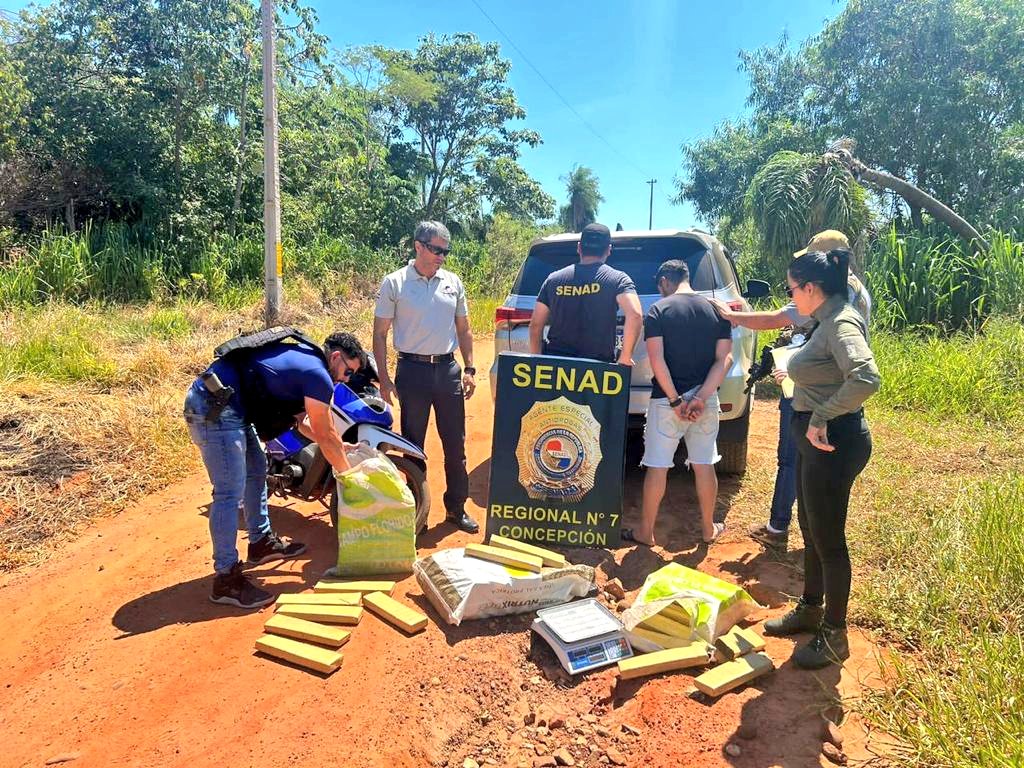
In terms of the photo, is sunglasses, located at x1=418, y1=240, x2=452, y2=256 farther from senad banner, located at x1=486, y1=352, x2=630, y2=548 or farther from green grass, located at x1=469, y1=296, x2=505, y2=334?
green grass, located at x1=469, y1=296, x2=505, y2=334

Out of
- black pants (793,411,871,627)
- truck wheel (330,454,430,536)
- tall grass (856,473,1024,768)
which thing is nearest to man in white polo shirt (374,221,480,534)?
truck wheel (330,454,430,536)

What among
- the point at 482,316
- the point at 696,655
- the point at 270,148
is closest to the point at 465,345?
the point at 696,655

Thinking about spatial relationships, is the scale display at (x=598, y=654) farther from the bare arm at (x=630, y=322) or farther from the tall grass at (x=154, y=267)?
the tall grass at (x=154, y=267)

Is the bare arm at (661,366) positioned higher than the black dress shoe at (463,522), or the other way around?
the bare arm at (661,366)

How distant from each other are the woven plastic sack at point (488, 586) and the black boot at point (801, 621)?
2.91ft

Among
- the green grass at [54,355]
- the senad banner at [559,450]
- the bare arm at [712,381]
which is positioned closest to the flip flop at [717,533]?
the senad banner at [559,450]

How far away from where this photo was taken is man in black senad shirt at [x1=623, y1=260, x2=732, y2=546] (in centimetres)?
368

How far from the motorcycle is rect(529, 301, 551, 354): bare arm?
1003mm

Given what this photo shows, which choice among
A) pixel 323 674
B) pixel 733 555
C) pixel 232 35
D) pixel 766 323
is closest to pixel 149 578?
pixel 323 674

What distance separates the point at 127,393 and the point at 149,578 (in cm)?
336

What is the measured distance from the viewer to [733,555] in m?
3.76

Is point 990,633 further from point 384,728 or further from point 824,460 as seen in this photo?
point 384,728

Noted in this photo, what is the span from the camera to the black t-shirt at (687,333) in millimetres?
3680

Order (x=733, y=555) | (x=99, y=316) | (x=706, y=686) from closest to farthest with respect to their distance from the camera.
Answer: (x=706, y=686) < (x=733, y=555) < (x=99, y=316)
